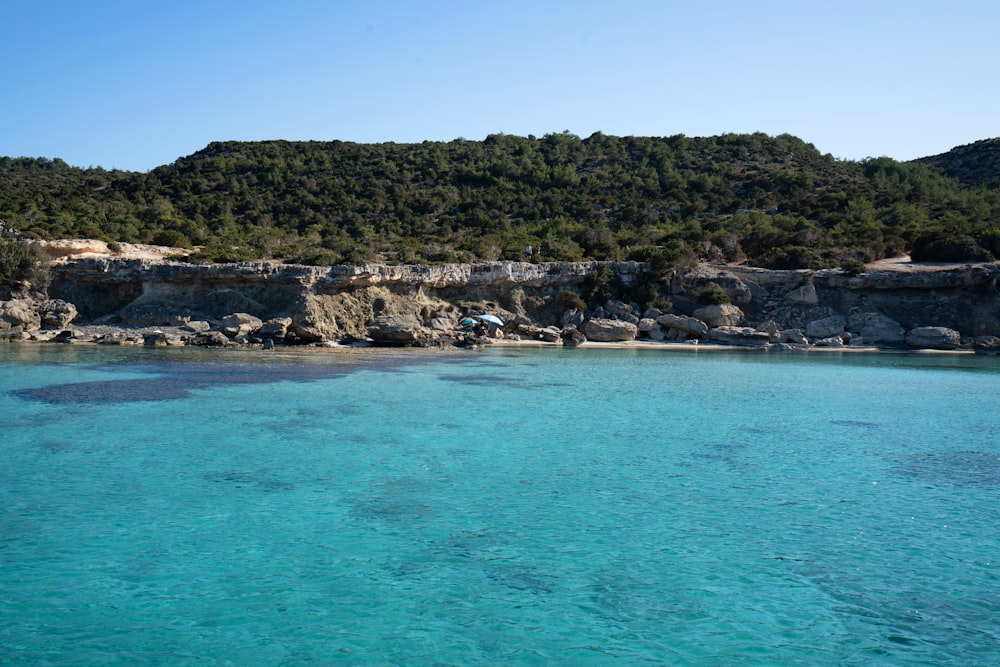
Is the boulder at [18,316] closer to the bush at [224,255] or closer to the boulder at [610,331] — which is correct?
the bush at [224,255]

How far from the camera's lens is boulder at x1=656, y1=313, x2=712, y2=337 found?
3547 cm

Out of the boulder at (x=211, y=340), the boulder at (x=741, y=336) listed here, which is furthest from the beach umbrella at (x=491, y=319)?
the boulder at (x=211, y=340)

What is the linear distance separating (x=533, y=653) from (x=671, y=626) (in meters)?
1.29

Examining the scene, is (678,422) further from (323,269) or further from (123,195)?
(123,195)

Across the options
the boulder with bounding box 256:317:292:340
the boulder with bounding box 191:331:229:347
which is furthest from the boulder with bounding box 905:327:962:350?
the boulder with bounding box 191:331:229:347

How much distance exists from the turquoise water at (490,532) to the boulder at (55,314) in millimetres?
17408

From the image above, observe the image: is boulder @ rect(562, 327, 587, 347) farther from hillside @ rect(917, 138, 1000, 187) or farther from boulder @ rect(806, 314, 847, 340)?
hillside @ rect(917, 138, 1000, 187)

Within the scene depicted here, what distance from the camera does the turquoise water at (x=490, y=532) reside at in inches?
225

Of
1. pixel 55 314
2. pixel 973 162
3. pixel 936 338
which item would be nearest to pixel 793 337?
pixel 936 338

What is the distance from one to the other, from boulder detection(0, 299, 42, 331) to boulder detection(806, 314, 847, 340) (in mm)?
36923

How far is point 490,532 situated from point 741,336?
2923cm

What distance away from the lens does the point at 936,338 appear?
33125mm

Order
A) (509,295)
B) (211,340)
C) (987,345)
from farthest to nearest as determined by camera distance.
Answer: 1. (509,295)
2. (987,345)
3. (211,340)

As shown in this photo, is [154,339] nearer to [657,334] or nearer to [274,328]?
[274,328]
